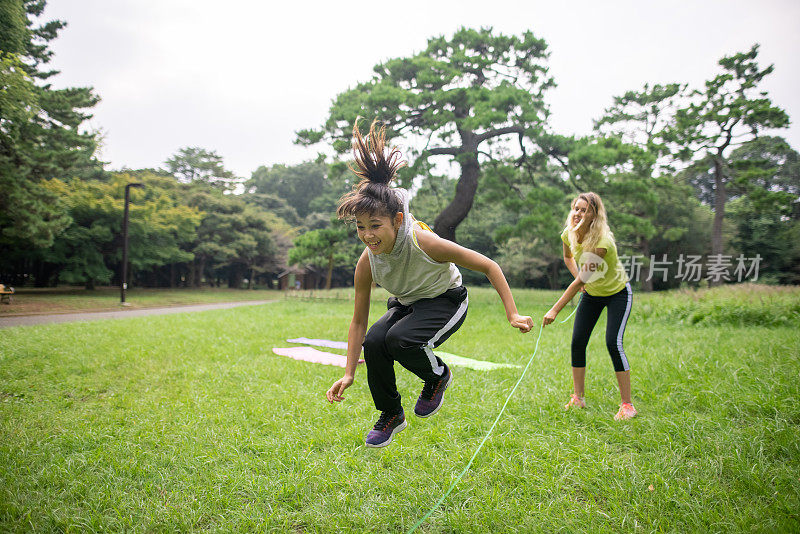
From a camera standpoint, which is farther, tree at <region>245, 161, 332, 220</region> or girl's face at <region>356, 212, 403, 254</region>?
tree at <region>245, 161, 332, 220</region>

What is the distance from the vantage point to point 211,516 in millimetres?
2459

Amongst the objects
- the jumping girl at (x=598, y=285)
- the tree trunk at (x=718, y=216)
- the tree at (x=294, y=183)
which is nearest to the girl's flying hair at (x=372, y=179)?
the jumping girl at (x=598, y=285)

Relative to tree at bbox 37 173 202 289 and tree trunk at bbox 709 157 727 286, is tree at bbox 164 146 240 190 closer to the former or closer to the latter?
tree at bbox 37 173 202 289

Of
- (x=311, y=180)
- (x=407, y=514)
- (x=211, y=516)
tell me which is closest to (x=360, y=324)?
(x=407, y=514)

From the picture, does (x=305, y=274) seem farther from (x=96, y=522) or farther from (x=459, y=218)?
(x=96, y=522)

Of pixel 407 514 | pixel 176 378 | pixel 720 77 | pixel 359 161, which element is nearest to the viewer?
pixel 359 161

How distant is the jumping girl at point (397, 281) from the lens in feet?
6.95

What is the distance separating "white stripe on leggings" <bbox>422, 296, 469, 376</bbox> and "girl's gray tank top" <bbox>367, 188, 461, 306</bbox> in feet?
0.50

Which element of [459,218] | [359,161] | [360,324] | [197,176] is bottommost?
[360,324]

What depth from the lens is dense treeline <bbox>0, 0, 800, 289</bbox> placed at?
12.5 metres

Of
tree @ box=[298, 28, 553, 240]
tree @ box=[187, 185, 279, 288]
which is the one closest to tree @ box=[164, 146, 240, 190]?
tree @ box=[187, 185, 279, 288]

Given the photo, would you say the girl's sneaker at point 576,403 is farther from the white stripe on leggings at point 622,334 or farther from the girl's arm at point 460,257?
the girl's arm at point 460,257

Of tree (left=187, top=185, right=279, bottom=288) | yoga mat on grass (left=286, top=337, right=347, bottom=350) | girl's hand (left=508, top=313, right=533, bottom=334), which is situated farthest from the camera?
tree (left=187, top=185, right=279, bottom=288)

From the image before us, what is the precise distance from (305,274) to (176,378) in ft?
102
